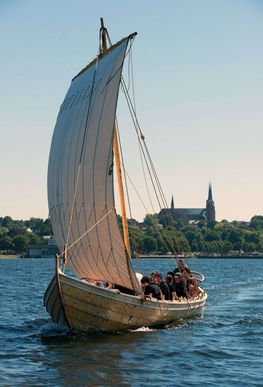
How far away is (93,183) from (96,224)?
1.35 meters

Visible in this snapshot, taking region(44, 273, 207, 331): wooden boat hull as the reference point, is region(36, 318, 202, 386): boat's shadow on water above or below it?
below

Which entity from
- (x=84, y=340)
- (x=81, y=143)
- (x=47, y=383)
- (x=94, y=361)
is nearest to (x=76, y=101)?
(x=81, y=143)

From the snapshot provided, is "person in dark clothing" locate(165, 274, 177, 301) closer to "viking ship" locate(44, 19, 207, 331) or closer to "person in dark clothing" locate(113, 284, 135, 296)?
"viking ship" locate(44, 19, 207, 331)

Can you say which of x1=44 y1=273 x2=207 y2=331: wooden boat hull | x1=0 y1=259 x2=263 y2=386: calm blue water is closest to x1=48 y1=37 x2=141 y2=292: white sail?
x1=44 y1=273 x2=207 y2=331: wooden boat hull

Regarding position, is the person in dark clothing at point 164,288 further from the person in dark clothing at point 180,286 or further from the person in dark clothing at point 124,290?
the person in dark clothing at point 124,290

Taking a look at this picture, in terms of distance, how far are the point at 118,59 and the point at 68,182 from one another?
4.62 meters

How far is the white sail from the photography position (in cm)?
2645

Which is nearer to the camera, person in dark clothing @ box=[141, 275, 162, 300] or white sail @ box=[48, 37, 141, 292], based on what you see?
white sail @ box=[48, 37, 141, 292]

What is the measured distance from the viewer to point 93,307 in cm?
2594

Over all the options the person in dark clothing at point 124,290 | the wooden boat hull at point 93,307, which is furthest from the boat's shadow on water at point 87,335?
the person in dark clothing at point 124,290

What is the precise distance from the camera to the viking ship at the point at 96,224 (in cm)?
2602

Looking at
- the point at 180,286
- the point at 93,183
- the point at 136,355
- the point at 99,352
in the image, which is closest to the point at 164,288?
the point at 180,286

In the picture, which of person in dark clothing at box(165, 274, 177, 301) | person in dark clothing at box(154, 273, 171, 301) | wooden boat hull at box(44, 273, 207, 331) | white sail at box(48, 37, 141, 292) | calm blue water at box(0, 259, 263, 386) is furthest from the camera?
person in dark clothing at box(165, 274, 177, 301)

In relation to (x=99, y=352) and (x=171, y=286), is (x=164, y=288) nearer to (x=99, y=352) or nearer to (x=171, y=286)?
(x=171, y=286)
